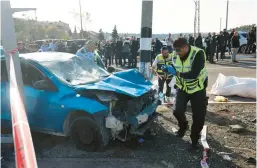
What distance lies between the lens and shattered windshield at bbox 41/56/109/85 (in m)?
4.81

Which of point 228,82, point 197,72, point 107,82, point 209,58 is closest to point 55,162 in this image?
point 107,82

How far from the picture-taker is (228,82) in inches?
317

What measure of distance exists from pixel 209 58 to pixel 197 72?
13407 mm

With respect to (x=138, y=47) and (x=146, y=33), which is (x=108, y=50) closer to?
(x=138, y=47)

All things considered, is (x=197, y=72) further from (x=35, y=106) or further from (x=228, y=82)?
(x=228, y=82)

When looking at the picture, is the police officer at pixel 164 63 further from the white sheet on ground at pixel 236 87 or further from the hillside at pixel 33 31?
the hillside at pixel 33 31

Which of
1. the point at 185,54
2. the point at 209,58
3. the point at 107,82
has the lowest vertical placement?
the point at 209,58

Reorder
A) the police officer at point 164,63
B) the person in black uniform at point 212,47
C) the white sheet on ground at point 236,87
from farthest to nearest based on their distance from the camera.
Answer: the person in black uniform at point 212,47 → the white sheet on ground at point 236,87 → the police officer at point 164,63

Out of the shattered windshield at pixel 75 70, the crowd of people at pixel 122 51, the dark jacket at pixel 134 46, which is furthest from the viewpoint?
the crowd of people at pixel 122 51

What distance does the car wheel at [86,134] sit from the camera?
4352 mm

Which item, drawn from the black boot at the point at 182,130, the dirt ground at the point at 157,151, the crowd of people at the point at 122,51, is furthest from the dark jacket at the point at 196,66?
the crowd of people at the point at 122,51

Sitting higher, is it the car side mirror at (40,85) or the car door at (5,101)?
the car side mirror at (40,85)

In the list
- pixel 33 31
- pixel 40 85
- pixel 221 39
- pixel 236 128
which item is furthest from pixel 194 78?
pixel 33 31

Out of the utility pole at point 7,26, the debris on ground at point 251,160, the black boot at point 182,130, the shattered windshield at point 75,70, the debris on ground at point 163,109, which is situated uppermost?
the utility pole at point 7,26
